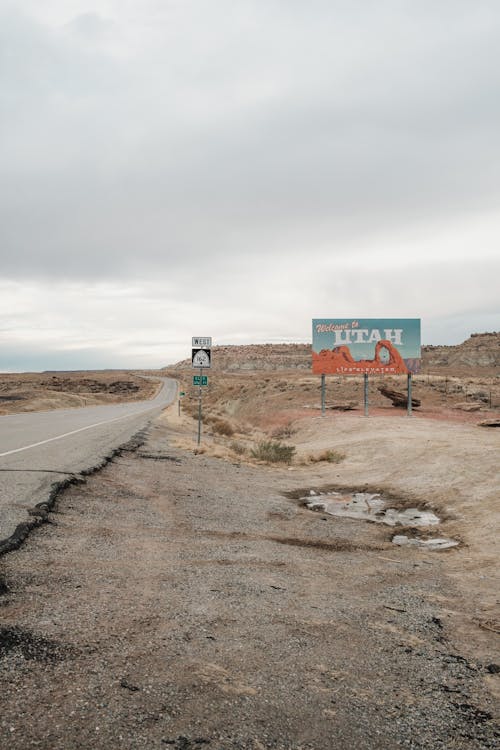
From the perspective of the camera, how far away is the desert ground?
2.98 m

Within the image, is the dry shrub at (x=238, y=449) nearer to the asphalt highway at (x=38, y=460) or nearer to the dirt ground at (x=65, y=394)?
the asphalt highway at (x=38, y=460)

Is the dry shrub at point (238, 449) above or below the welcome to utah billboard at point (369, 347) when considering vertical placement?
below

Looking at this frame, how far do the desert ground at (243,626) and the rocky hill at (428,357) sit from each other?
73775 mm

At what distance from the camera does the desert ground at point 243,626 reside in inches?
117

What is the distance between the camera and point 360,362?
3269cm

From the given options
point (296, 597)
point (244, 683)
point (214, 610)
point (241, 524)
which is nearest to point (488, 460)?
point (241, 524)

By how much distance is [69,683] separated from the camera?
3.19 meters

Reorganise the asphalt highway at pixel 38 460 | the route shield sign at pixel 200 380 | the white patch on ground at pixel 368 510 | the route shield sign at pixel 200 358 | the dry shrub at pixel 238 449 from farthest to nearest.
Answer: the dry shrub at pixel 238 449 < the route shield sign at pixel 200 380 < the route shield sign at pixel 200 358 < the white patch on ground at pixel 368 510 < the asphalt highway at pixel 38 460

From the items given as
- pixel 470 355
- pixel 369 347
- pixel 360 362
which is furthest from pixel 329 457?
pixel 470 355

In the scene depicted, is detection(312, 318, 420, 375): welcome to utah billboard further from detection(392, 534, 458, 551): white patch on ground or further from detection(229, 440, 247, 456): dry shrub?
detection(392, 534, 458, 551): white patch on ground

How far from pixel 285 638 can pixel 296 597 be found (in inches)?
39.4

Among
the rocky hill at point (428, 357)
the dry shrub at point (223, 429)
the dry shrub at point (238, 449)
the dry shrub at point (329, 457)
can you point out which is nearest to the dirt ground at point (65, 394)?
the dry shrub at point (223, 429)

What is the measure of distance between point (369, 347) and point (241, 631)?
1160 inches

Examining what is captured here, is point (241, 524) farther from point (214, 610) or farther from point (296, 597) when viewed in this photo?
point (214, 610)
